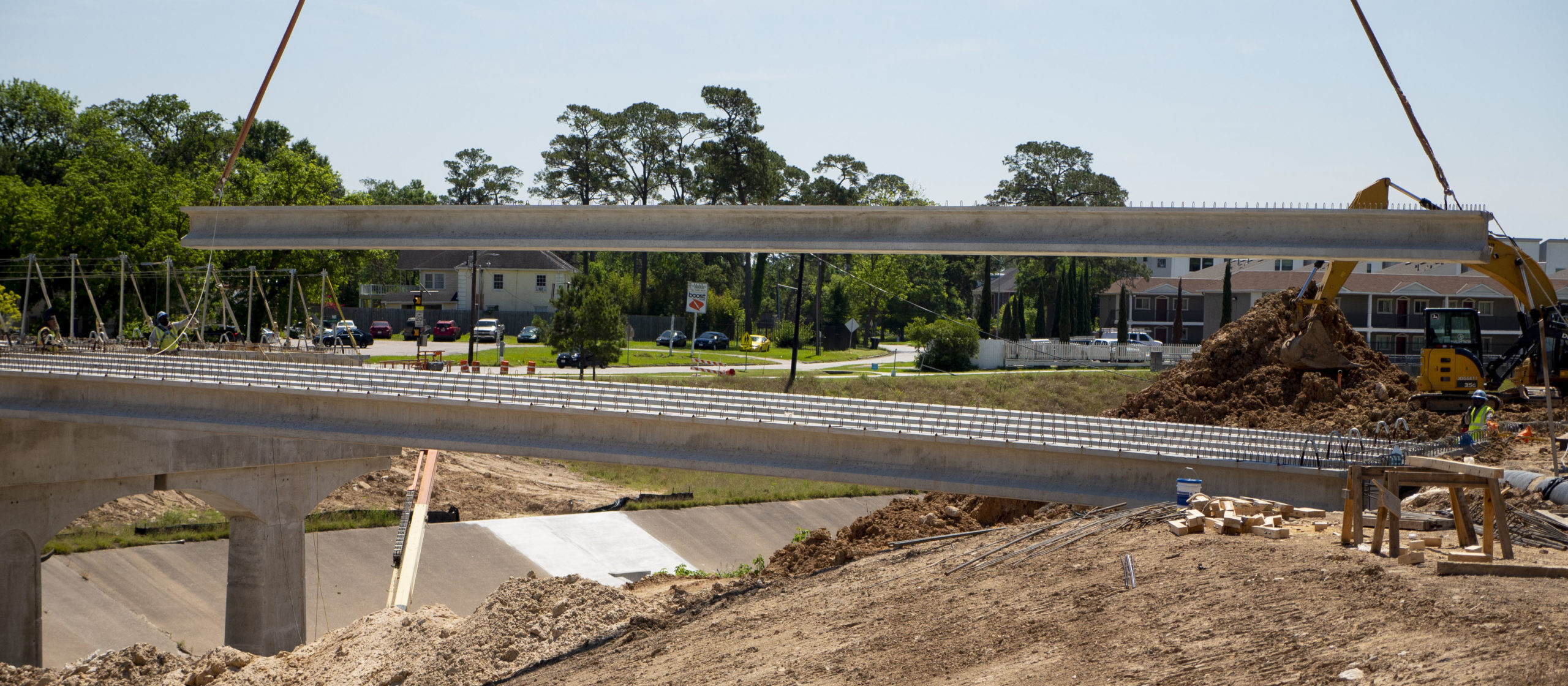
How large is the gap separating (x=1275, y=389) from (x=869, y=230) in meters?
15.3

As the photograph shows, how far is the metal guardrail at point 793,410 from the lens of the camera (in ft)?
61.3

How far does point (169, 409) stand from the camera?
2397cm

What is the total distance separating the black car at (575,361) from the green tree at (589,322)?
0.18 m

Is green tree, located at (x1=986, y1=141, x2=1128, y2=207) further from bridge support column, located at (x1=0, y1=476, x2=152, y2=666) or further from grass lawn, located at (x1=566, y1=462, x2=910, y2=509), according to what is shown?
bridge support column, located at (x1=0, y1=476, x2=152, y2=666)

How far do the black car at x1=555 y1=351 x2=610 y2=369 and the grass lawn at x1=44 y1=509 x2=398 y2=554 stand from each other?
1921 cm

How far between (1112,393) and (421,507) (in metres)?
36.0

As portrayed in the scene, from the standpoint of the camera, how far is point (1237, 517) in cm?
1380

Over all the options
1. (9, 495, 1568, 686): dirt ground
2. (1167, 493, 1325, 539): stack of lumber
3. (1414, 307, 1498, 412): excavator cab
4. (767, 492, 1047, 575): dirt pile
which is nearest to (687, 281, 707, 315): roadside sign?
(767, 492, 1047, 575): dirt pile

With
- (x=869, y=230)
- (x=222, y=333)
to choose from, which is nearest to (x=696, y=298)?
(x=222, y=333)

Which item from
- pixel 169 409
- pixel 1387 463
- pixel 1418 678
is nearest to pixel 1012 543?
pixel 1387 463

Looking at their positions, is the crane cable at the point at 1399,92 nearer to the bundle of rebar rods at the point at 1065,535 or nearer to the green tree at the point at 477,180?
the bundle of rebar rods at the point at 1065,535

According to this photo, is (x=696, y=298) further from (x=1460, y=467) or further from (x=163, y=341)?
(x=1460, y=467)

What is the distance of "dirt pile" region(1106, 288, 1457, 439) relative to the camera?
28.1 metres

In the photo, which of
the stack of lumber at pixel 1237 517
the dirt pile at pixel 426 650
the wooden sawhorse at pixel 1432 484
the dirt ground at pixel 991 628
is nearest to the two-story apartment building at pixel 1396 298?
the stack of lumber at pixel 1237 517
